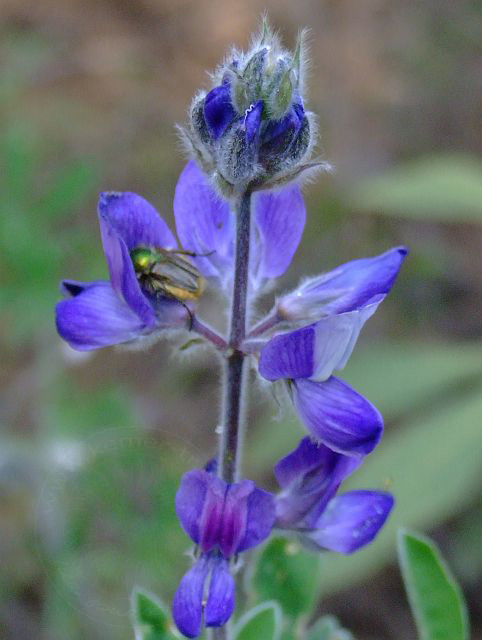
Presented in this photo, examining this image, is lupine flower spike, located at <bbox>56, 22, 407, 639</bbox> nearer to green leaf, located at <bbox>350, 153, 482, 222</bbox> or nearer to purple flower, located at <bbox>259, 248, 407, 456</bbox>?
purple flower, located at <bbox>259, 248, 407, 456</bbox>

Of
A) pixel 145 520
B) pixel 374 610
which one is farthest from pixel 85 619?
pixel 374 610

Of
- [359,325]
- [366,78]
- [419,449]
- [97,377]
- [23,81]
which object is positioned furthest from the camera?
[366,78]

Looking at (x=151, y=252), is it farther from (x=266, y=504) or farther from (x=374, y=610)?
(x=374, y=610)

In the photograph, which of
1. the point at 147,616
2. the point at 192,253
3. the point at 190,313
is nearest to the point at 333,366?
the point at 190,313

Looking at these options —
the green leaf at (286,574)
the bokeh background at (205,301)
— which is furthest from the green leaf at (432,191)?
the green leaf at (286,574)

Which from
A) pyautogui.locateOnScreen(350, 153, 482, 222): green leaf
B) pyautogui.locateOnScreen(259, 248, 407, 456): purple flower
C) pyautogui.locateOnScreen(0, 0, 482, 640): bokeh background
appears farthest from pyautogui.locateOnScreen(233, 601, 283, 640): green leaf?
pyautogui.locateOnScreen(350, 153, 482, 222): green leaf

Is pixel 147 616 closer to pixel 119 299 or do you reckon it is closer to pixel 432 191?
pixel 119 299
